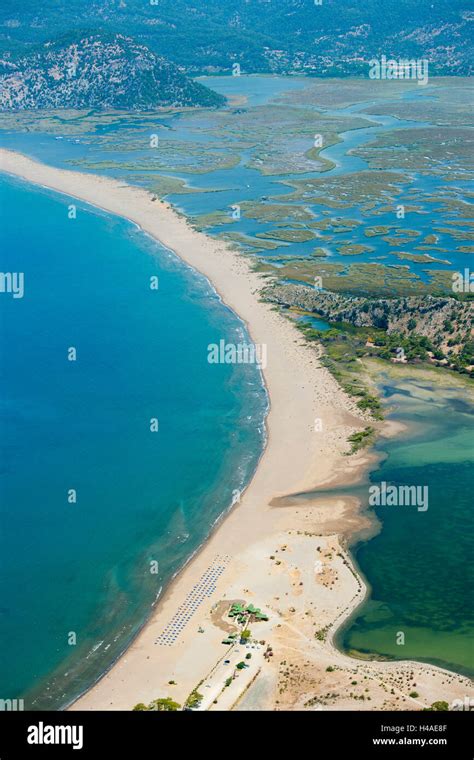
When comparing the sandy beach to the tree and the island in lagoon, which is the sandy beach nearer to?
the island in lagoon

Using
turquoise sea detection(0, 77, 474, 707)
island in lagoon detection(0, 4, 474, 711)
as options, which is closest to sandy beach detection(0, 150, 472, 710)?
island in lagoon detection(0, 4, 474, 711)

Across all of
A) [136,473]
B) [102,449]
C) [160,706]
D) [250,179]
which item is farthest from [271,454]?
[250,179]

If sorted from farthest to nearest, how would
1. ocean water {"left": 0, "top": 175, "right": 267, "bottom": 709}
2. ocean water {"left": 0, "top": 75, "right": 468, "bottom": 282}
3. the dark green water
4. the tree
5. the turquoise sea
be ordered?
ocean water {"left": 0, "top": 75, "right": 468, "bottom": 282}
ocean water {"left": 0, "top": 175, "right": 267, "bottom": 709}
the turquoise sea
the dark green water
the tree

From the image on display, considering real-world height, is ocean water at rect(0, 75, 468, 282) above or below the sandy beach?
above

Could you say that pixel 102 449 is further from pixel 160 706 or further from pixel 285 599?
pixel 160 706

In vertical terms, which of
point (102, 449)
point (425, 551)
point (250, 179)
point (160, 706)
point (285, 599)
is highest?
point (250, 179)

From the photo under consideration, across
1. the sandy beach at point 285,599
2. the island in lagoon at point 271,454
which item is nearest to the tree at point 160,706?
the island in lagoon at point 271,454
